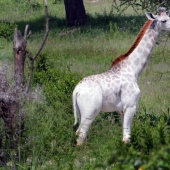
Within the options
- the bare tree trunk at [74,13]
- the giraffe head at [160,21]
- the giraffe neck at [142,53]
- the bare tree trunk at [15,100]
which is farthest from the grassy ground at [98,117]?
the giraffe head at [160,21]

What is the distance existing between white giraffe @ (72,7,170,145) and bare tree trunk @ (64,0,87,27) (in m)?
15.1

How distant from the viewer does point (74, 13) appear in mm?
24359

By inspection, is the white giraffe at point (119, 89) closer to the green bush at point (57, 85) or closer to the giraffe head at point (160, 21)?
the giraffe head at point (160, 21)

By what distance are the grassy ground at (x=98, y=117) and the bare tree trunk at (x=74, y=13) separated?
1.40 ft

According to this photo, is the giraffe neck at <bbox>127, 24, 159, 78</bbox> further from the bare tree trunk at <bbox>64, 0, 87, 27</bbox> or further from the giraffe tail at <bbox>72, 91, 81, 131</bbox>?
the bare tree trunk at <bbox>64, 0, 87, 27</bbox>

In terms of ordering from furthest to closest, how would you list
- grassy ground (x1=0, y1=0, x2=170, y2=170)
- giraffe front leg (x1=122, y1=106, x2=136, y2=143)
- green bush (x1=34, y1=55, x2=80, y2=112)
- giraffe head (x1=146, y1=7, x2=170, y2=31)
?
green bush (x1=34, y1=55, x2=80, y2=112)
giraffe head (x1=146, y1=7, x2=170, y2=31)
giraffe front leg (x1=122, y1=106, x2=136, y2=143)
grassy ground (x1=0, y1=0, x2=170, y2=170)

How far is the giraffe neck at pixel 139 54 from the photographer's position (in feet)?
29.8

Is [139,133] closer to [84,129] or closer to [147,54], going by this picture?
[84,129]

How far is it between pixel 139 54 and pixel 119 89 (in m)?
0.64

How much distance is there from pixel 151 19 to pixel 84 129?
1795mm

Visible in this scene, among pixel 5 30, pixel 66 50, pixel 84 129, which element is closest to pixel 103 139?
pixel 84 129

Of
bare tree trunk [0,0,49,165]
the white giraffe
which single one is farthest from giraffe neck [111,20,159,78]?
bare tree trunk [0,0,49,165]

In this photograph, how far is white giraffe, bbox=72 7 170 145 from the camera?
8594 mm

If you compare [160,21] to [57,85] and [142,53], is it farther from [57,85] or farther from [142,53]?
[57,85]
